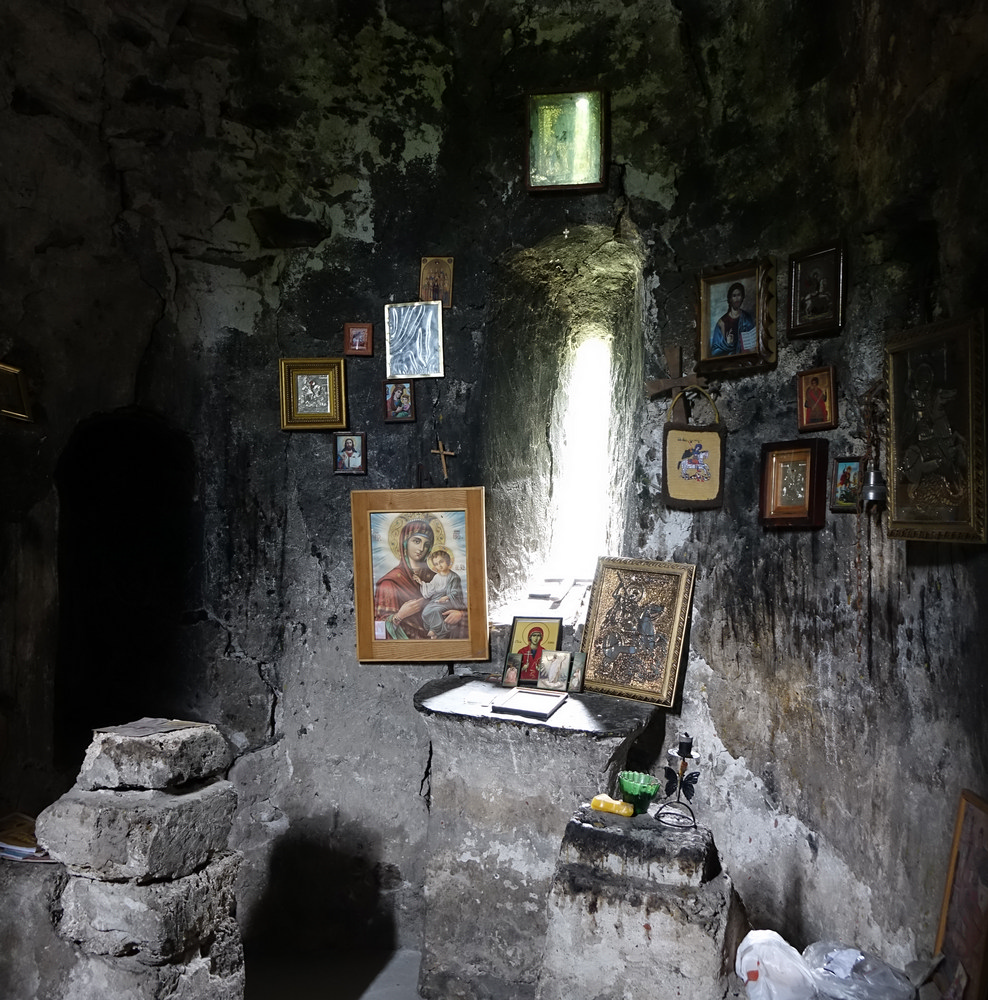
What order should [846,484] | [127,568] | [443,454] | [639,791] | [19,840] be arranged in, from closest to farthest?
[639,791]
[19,840]
[846,484]
[443,454]
[127,568]

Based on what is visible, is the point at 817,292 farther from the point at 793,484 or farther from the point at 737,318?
the point at 793,484

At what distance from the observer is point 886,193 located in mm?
3137

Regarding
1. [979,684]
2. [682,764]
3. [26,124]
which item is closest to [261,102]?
[26,124]

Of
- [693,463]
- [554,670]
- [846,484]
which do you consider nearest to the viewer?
[846,484]

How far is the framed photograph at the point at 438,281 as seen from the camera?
14.7 ft

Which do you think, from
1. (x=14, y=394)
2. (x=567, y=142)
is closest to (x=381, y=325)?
(x=567, y=142)

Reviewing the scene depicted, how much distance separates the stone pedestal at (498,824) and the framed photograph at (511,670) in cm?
26

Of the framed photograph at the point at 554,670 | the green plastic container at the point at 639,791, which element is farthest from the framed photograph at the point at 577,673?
the green plastic container at the point at 639,791

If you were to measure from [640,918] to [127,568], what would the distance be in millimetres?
3408

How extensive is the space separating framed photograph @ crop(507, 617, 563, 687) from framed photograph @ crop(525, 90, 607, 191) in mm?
2306

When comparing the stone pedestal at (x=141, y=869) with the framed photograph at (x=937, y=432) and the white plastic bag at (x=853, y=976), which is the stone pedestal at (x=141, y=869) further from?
the framed photograph at (x=937, y=432)

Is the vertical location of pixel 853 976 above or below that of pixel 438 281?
below

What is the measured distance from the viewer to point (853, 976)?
2.76 meters

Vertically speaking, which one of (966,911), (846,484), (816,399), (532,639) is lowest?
(966,911)
